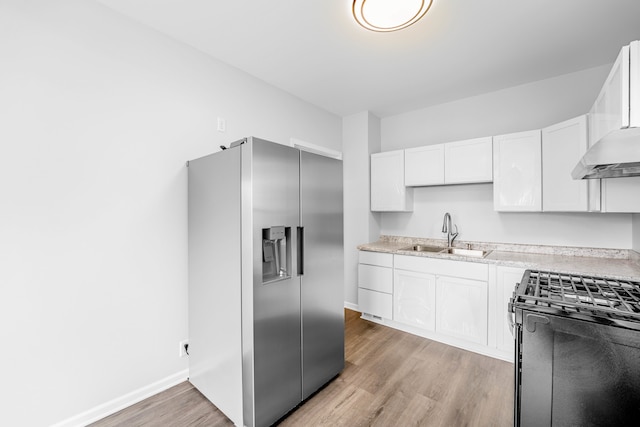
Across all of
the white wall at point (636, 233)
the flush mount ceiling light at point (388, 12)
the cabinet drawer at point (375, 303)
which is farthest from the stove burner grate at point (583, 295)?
the flush mount ceiling light at point (388, 12)

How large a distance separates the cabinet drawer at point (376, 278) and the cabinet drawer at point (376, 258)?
0.16 ft

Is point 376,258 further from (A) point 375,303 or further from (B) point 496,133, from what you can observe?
(B) point 496,133

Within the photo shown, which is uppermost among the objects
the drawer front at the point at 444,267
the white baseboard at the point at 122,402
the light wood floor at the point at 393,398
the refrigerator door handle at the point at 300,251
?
the refrigerator door handle at the point at 300,251

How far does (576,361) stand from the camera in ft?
3.61

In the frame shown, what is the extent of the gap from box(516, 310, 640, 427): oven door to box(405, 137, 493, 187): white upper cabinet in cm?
206

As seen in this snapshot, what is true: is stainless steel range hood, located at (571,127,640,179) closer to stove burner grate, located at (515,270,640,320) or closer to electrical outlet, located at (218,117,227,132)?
stove burner grate, located at (515,270,640,320)

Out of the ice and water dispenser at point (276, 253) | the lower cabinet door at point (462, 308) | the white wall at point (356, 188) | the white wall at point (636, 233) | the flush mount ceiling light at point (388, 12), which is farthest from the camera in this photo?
the white wall at point (356, 188)

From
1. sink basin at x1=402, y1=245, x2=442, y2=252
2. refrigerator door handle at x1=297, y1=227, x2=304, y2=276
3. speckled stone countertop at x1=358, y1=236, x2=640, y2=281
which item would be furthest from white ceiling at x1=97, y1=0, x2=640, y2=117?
sink basin at x1=402, y1=245, x2=442, y2=252

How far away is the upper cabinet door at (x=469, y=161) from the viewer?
9.29ft

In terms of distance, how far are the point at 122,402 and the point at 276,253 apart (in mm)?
1445

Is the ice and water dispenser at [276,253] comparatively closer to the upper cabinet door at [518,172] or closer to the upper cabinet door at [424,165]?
the upper cabinet door at [424,165]

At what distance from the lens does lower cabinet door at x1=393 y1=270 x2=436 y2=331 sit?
2.82 meters

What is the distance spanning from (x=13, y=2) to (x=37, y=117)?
1.99ft

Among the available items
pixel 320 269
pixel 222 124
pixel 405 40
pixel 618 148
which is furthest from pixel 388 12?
pixel 320 269
